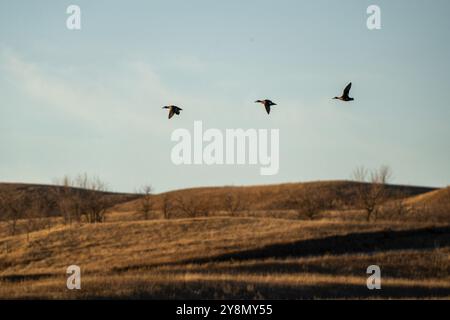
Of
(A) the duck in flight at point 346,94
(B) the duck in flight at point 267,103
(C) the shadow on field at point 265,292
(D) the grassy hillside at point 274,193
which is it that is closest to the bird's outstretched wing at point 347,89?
Result: (A) the duck in flight at point 346,94

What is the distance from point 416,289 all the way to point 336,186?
119 m

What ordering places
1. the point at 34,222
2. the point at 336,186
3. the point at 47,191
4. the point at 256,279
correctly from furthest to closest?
the point at 47,191, the point at 336,186, the point at 34,222, the point at 256,279

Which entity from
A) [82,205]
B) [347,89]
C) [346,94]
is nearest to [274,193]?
[82,205]

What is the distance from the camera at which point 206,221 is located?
68.5m

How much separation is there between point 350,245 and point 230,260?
11208 mm

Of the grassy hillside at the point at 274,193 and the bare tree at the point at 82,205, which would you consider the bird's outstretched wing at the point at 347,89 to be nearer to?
the bare tree at the point at 82,205

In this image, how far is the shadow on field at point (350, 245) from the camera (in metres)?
51.1

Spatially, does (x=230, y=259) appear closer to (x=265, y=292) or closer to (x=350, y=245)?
(x=350, y=245)

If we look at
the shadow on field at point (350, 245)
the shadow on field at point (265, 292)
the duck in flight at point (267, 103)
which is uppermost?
the duck in flight at point (267, 103)

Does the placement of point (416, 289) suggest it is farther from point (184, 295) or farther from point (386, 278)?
point (184, 295)

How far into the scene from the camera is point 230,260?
48656 millimetres

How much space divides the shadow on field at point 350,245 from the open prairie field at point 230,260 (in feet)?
0.26

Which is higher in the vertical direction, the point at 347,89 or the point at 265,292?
the point at 347,89
